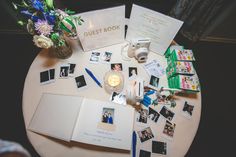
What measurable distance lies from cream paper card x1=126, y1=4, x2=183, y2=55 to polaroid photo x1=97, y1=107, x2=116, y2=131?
55cm

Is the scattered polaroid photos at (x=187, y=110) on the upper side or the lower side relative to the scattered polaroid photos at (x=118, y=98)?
lower

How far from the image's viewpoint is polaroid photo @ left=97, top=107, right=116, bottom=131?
2.80 feet

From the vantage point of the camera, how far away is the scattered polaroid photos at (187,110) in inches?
38.1

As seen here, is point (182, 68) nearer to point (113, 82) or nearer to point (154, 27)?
point (154, 27)

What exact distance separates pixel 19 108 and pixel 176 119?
1665mm

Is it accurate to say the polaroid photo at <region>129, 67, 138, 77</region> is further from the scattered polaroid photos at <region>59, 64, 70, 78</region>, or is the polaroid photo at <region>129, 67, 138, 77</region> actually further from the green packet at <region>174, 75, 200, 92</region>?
the scattered polaroid photos at <region>59, 64, 70, 78</region>

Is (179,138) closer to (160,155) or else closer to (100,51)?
(160,155)

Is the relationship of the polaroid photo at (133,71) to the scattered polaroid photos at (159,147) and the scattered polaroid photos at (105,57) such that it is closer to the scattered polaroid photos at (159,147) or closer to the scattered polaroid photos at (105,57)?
the scattered polaroid photos at (105,57)

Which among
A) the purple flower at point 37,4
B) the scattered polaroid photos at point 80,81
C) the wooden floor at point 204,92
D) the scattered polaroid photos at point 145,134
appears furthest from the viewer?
the wooden floor at point 204,92

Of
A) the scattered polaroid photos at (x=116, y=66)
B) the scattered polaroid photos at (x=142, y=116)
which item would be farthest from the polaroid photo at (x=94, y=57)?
the scattered polaroid photos at (x=142, y=116)

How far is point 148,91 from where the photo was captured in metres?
1.01

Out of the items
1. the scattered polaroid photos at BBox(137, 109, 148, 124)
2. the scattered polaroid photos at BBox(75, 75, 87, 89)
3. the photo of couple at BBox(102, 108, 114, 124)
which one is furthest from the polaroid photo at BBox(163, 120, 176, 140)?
the scattered polaroid photos at BBox(75, 75, 87, 89)

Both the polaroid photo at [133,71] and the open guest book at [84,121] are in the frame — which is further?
the polaroid photo at [133,71]

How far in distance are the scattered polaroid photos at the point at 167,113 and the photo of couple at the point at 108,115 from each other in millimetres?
320
